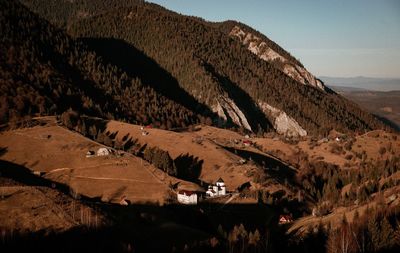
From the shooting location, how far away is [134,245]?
230 ft

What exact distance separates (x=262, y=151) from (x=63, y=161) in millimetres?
90153

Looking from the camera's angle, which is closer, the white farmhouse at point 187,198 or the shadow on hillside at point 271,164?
the white farmhouse at point 187,198

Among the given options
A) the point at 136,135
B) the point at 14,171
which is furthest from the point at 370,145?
the point at 14,171

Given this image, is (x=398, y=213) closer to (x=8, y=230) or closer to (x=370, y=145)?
(x=8, y=230)

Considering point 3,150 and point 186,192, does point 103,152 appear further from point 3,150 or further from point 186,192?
point 186,192

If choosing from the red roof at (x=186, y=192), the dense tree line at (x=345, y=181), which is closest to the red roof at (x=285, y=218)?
the dense tree line at (x=345, y=181)

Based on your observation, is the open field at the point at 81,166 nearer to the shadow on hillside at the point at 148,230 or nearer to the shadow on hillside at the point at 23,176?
the shadow on hillside at the point at 23,176

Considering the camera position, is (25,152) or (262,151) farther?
(262,151)

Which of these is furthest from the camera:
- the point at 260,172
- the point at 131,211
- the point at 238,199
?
the point at 260,172

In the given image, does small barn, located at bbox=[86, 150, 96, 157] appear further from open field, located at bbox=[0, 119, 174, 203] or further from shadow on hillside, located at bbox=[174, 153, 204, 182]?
shadow on hillside, located at bbox=[174, 153, 204, 182]

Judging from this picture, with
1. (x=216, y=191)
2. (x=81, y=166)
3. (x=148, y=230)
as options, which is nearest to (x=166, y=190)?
(x=216, y=191)

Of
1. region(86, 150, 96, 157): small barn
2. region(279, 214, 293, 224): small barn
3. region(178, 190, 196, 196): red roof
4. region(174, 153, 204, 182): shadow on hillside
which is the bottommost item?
region(279, 214, 293, 224): small barn

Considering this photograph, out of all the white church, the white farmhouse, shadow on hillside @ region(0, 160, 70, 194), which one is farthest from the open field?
the white church

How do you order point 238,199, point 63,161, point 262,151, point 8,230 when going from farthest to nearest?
point 262,151, point 63,161, point 238,199, point 8,230
